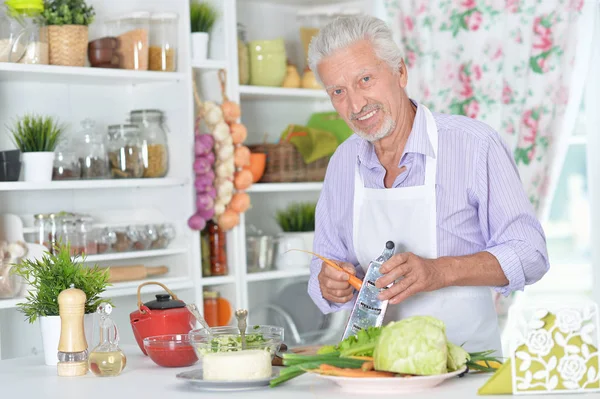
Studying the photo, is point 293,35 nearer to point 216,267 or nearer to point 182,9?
point 182,9

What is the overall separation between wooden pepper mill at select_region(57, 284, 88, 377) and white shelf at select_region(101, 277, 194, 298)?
1.00 m

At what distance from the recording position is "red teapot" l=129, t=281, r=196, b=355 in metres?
2.13

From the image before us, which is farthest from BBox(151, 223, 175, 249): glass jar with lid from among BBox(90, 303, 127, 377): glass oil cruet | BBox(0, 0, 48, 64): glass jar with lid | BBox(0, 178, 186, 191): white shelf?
BBox(90, 303, 127, 377): glass oil cruet

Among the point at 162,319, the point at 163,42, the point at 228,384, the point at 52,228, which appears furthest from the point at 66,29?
the point at 228,384

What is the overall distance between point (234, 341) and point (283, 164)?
190 centimetres

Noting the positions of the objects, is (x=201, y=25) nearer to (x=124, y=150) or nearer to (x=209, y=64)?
(x=209, y=64)

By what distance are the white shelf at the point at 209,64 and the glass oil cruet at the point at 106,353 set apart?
1.62 m

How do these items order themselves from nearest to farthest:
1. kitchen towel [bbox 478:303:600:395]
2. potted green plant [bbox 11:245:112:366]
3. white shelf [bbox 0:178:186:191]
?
kitchen towel [bbox 478:303:600:395] → potted green plant [bbox 11:245:112:366] → white shelf [bbox 0:178:186:191]

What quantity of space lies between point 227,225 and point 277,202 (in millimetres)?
615

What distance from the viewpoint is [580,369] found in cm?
150

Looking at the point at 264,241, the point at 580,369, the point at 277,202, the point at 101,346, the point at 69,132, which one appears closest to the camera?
the point at 580,369

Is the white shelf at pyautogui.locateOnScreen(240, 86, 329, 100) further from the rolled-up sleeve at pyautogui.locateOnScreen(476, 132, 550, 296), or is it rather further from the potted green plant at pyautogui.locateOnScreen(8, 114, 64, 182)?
the rolled-up sleeve at pyautogui.locateOnScreen(476, 132, 550, 296)

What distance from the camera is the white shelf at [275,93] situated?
3589 mm

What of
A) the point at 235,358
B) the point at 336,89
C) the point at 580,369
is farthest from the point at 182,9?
the point at 580,369
